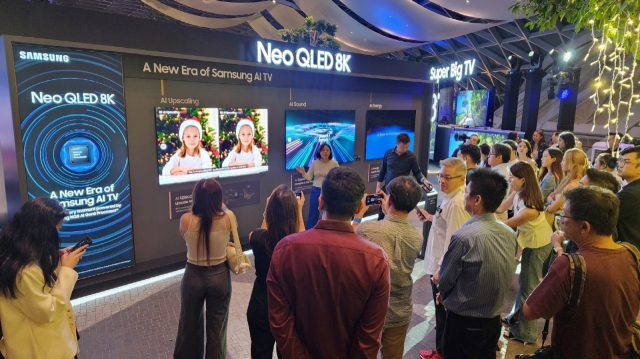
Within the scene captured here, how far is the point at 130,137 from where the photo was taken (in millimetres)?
4133

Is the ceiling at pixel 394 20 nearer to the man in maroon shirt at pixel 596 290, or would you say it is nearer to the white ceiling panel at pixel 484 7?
the white ceiling panel at pixel 484 7

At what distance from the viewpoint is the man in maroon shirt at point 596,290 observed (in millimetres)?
1618

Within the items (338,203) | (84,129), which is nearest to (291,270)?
(338,203)

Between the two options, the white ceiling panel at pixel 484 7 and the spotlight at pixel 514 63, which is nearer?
the white ceiling panel at pixel 484 7

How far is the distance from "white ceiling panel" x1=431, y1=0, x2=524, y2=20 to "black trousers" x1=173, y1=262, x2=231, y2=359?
974cm

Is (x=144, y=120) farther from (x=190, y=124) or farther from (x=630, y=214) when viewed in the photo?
(x=630, y=214)

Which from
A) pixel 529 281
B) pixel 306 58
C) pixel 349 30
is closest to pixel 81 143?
pixel 306 58

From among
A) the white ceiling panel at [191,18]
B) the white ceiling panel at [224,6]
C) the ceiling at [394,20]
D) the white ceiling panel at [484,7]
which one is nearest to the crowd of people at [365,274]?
the ceiling at [394,20]

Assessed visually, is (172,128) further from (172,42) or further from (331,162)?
(331,162)

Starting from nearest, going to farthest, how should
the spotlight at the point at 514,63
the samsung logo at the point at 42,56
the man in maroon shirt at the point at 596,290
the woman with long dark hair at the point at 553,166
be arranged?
the man in maroon shirt at the point at 596,290 < the samsung logo at the point at 42,56 < the woman with long dark hair at the point at 553,166 < the spotlight at the point at 514,63

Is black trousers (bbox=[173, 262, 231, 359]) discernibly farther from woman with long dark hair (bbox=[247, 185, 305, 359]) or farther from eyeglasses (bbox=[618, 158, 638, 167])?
eyeglasses (bbox=[618, 158, 638, 167])

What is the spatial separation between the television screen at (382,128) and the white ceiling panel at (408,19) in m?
5.38

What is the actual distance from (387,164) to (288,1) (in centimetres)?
1218

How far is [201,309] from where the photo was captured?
257 centimetres
